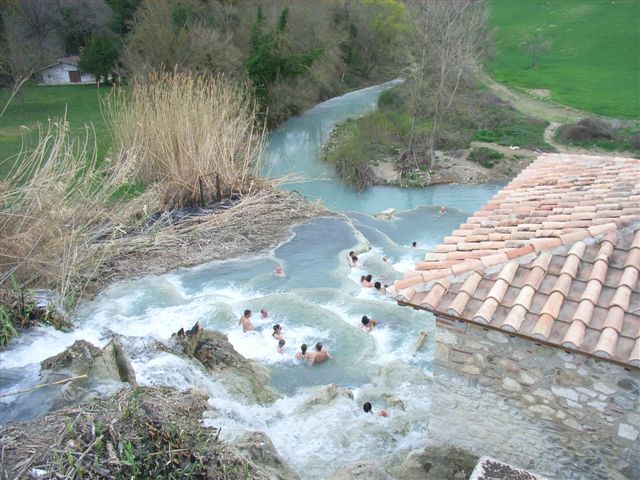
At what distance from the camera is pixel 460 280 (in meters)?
5.99

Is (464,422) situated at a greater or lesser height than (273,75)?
lesser

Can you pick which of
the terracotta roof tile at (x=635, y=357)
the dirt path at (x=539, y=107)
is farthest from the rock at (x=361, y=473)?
the dirt path at (x=539, y=107)

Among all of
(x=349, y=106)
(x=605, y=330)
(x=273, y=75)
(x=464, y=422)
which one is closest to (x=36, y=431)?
(x=464, y=422)

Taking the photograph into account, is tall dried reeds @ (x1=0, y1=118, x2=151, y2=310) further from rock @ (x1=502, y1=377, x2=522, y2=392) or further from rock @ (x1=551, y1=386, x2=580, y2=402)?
rock @ (x1=551, y1=386, x2=580, y2=402)

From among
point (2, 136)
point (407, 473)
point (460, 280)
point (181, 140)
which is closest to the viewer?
point (460, 280)

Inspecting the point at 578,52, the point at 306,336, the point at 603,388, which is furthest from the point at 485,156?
the point at 578,52

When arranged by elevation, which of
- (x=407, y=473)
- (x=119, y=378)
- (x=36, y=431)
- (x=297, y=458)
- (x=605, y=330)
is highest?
(x=605, y=330)

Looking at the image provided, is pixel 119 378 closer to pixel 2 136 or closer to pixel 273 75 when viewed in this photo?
pixel 2 136

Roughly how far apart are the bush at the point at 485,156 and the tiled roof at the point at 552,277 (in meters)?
18.8

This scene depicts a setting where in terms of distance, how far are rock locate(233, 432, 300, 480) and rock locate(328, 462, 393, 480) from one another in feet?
2.04

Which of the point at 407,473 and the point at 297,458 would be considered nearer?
the point at 407,473

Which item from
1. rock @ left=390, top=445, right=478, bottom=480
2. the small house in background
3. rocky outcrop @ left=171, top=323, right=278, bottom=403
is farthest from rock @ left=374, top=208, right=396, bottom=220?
the small house in background

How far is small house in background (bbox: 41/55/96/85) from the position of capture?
41156 millimetres

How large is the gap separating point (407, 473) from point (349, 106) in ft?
102
